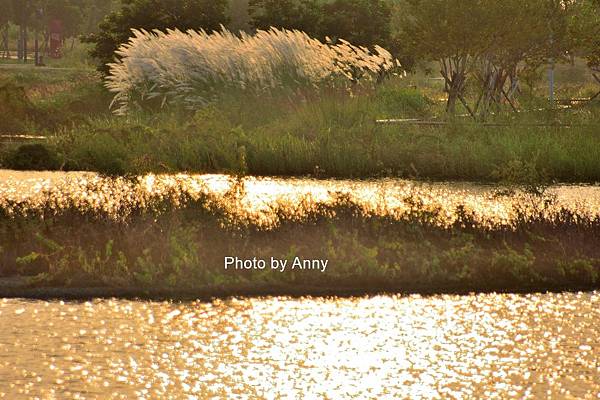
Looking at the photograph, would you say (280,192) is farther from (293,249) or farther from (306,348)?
(306,348)

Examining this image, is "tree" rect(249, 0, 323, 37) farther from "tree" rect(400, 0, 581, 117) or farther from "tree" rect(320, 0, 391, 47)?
"tree" rect(400, 0, 581, 117)

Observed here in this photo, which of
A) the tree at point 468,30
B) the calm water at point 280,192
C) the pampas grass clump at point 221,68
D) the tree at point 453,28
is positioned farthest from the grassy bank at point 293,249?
the tree at point 453,28

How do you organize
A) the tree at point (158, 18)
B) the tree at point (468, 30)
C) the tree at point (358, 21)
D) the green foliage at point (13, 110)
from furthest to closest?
the tree at point (358, 21) → the tree at point (158, 18) → the tree at point (468, 30) → the green foliage at point (13, 110)

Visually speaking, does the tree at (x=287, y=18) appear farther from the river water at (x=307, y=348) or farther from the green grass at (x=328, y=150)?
the river water at (x=307, y=348)

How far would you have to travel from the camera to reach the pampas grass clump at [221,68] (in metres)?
28.6

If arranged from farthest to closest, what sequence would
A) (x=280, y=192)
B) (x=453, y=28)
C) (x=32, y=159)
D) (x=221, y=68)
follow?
(x=453, y=28), (x=221, y=68), (x=32, y=159), (x=280, y=192)

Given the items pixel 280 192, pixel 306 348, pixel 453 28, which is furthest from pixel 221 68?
pixel 306 348

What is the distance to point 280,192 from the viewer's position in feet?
62.6

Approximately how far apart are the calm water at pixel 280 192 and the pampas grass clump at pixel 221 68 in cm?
653

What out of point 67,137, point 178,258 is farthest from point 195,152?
point 178,258

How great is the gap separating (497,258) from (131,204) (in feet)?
14.0

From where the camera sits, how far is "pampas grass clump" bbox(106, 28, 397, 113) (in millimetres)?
28562

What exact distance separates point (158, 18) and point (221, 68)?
30.3ft

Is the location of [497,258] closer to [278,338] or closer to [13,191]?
[278,338]
